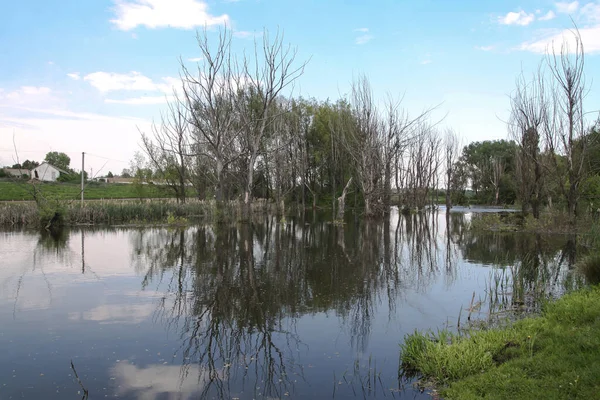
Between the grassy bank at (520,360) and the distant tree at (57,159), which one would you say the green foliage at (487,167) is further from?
the distant tree at (57,159)

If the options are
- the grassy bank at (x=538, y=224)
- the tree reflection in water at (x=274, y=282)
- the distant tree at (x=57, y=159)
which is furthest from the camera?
the distant tree at (x=57, y=159)

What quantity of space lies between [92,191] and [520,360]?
190ft

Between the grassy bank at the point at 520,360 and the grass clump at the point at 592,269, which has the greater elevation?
the grass clump at the point at 592,269

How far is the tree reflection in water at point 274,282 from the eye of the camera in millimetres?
5848

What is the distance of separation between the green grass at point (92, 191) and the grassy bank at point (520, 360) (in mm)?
31521

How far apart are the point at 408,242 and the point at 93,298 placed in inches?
514

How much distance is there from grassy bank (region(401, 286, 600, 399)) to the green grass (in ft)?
103

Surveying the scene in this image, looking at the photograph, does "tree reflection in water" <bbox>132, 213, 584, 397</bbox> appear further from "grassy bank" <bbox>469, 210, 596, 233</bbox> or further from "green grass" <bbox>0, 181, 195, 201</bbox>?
"green grass" <bbox>0, 181, 195, 201</bbox>

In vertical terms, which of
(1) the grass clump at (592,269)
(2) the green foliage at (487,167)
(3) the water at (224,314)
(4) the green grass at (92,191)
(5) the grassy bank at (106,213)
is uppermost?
(2) the green foliage at (487,167)

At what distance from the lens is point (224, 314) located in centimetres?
777

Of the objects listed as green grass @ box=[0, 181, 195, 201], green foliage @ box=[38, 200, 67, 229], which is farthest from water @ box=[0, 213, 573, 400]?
green grass @ box=[0, 181, 195, 201]

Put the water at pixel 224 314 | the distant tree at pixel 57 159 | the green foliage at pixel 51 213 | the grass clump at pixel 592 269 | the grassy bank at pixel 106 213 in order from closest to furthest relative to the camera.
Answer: the water at pixel 224 314 → the grass clump at pixel 592 269 → the green foliage at pixel 51 213 → the grassy bank at pixel 106 213 → the distant tree at pixel 57 159

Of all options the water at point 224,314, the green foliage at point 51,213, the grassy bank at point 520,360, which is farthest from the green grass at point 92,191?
the grassy bank at point 520,360

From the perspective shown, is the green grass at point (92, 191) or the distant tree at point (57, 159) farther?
the distant tree at point (57, 159)
